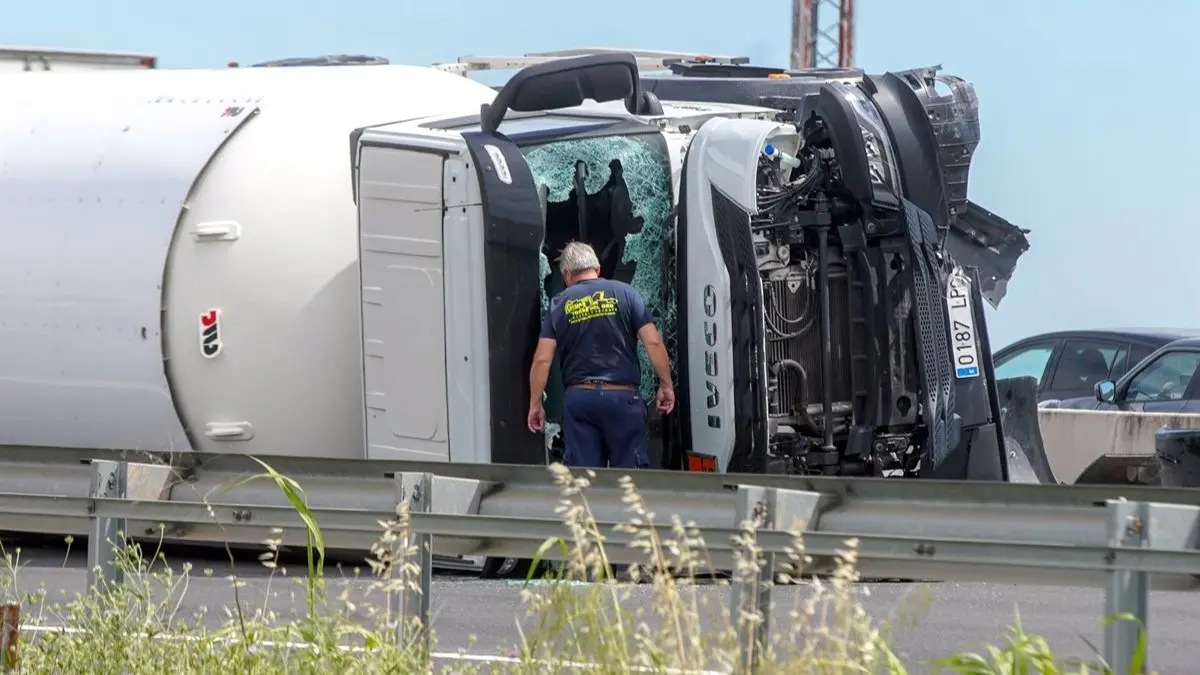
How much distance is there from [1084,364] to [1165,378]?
6.76ft

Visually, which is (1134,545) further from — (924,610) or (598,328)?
(598,328)

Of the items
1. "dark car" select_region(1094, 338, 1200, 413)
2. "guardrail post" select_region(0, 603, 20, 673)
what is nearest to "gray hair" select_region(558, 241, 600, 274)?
"guardrail post" select_region(0, 603, 20, 673)

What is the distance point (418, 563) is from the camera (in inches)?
220

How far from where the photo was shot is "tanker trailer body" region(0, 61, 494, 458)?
10.1m

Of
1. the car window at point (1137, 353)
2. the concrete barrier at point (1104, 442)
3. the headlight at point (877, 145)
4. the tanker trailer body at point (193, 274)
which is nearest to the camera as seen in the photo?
the headlight at point (877, 145)

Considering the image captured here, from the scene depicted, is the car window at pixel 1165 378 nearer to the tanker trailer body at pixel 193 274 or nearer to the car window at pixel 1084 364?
the car window at pixel 1084 364

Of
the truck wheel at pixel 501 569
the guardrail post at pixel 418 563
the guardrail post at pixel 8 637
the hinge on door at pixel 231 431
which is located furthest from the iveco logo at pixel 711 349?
the guardrail post at pixel 8 637

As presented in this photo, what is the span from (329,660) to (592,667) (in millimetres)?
813

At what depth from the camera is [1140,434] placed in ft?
45.8

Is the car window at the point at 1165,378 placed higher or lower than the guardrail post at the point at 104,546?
higher

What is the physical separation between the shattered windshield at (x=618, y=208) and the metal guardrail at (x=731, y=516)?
12.3 ft

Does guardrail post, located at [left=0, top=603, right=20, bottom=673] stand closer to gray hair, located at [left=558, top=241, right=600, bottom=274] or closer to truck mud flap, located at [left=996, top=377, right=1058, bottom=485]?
gray hair, located at [left=558, top=241, right=600, bottom=274]

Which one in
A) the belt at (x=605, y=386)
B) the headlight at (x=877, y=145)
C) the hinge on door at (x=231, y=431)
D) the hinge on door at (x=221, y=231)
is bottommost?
the hinge on door at (x=231, y=431)

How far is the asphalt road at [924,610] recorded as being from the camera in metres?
6.92
